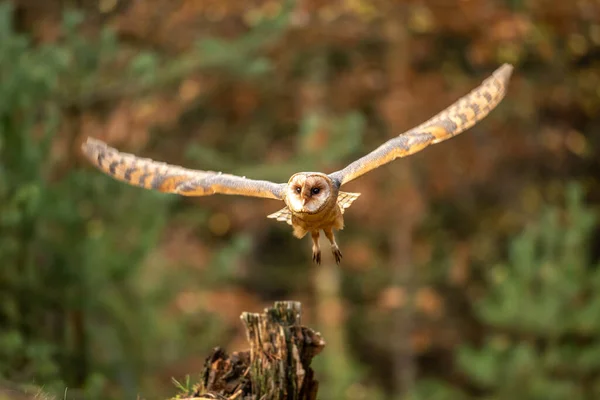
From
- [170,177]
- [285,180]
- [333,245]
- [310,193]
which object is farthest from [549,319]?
[310,193]

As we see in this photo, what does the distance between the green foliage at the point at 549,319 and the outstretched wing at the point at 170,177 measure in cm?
666

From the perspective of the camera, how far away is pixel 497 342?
10836 mm

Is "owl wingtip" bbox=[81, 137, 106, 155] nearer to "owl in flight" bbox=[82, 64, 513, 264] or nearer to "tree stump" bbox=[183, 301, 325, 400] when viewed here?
"owl in flight" bbox=[82, 64, 513, 264]

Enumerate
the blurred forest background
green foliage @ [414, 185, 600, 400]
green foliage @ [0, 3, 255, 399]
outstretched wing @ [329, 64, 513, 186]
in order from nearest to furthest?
1. outstretched wing @ [329, 64, 513, 186]
2. green foliage @ [0, 3, 255, 399]
3. the blurred forest background
4. green foliage @ [414, 185, 600, 400]

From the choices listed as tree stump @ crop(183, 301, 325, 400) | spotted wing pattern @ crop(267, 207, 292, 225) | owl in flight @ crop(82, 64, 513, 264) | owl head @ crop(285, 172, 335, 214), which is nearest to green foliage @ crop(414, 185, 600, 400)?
owl in flight @ crop(82, 64, 513, 264)

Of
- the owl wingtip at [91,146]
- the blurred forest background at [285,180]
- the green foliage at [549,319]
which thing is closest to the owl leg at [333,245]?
the owl wingtip at [91,146]

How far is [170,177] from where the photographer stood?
4.51 meters

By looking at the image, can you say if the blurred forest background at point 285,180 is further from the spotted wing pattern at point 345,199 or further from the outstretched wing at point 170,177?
the spotted wing pattern at point 345,199

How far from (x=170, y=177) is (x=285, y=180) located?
5603 millimetres

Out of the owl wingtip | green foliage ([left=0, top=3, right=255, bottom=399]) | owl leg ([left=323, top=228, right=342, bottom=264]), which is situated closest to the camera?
owl leg ([left=323, top=228, right=342, bottom=264])

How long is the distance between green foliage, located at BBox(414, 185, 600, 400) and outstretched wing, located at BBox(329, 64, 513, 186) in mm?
5907

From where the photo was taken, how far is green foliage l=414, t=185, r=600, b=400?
1035 cm

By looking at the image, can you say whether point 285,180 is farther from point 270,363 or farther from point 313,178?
point 313,178

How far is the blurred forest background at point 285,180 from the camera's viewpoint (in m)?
7.56
